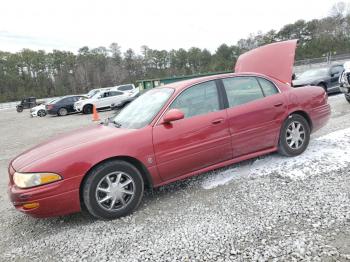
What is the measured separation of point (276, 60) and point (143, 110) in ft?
10.8

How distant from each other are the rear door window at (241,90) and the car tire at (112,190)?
1.74 metres

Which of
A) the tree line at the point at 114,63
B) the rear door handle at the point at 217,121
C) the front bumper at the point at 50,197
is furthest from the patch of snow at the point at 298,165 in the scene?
the tree line at the point at 114,63

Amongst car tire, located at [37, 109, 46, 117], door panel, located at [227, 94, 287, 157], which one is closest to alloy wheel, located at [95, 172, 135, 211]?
door panel, located at [227, 94, 287, 157]

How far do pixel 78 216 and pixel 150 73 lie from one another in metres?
82.9

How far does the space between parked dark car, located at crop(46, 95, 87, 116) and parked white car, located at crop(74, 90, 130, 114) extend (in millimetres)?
1242

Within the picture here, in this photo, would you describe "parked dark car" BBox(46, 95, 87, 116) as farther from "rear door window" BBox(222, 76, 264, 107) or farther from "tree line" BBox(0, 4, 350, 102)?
"tree line" BBox(0, 4, 350, 102)

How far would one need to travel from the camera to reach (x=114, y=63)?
83.9 m

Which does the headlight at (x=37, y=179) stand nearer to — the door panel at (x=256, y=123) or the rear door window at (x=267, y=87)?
the door panel at (x=256, y=123)

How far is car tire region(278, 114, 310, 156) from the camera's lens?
461 centimetres

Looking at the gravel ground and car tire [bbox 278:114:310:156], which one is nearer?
the gravel ground

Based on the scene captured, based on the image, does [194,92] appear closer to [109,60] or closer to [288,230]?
[288,230]

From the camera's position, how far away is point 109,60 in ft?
278

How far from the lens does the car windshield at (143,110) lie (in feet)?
12.6

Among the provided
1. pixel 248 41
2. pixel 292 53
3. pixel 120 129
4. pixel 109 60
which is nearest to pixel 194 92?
pixel 120 129
